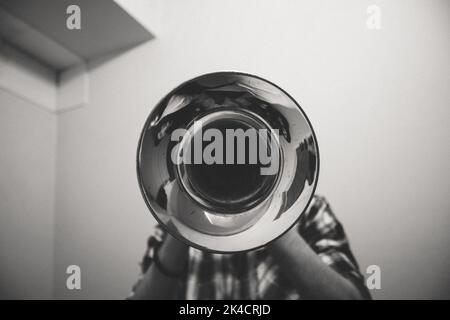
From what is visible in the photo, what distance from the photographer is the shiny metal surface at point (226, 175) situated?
0.94m

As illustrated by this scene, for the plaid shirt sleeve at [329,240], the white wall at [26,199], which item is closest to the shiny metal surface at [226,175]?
the plaid shirt sleeve at [329,240]

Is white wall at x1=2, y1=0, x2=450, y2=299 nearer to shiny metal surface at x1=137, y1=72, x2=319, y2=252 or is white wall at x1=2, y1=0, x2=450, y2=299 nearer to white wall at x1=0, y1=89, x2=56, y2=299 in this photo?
white wall at x1=0, y1=89, x2=56, y2=299

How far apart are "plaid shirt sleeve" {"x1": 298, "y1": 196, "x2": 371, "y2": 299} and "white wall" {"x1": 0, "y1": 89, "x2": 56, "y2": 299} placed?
1.02 metres

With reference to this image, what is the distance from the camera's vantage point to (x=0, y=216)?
1557 millimetres

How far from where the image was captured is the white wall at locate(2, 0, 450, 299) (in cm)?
130

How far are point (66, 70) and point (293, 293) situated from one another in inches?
50.8

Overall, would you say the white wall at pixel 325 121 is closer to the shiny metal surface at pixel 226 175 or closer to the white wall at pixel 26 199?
the white wall at pixel 26 199

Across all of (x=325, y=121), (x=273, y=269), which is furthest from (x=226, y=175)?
(x=325, y=121)

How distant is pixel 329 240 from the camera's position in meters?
1.24

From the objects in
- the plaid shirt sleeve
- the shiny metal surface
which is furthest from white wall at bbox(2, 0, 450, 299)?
the shiny metal surface

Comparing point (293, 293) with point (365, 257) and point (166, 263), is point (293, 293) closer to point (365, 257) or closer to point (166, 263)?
point (365, 257)

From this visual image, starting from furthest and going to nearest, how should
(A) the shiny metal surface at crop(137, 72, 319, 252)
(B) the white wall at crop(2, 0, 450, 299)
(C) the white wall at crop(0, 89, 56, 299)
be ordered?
1. (C) the white wall at crop(0, 89, 56, 299)
2. (B) the white wall at crop(2, 0, 450, 299)
3. (A) the shiny metal surface at crop(137, 72, 319, 252)

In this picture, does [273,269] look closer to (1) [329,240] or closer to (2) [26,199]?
(1) [329,240]

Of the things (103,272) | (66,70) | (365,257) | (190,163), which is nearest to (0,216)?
(103,272)
